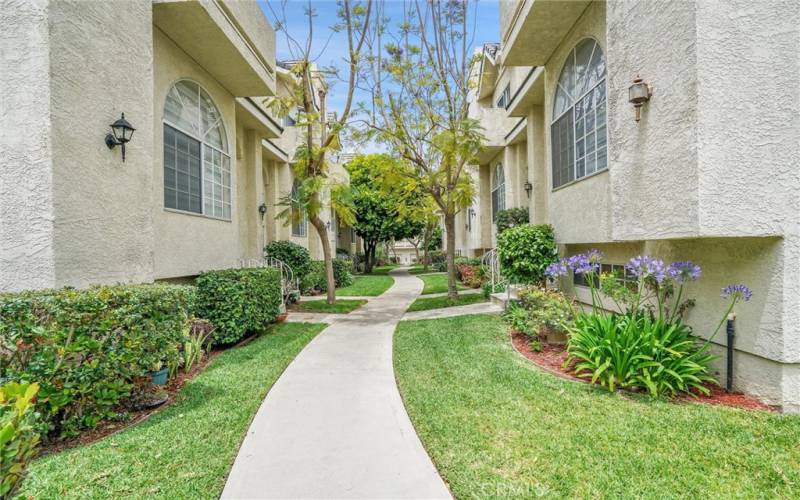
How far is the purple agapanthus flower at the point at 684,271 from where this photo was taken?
4824 mm

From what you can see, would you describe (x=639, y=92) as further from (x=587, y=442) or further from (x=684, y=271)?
(x=587, y=442)

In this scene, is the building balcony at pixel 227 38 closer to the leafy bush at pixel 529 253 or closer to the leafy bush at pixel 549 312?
the leafy bush at pixel 529 253

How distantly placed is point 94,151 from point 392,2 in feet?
34.1

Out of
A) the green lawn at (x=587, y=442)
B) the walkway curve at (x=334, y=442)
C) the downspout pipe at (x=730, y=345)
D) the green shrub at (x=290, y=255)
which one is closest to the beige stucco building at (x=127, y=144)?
the walkway curve at (x=334, y=442)

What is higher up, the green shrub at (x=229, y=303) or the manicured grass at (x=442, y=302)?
the green shrub at (x=229, y=303)

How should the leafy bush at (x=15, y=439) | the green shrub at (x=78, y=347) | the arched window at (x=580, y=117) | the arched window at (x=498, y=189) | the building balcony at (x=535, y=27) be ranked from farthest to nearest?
1. the arched window at (x=498, y=189)
2. the building balcony at (x=535, y=27)
3. the arched window at (x=580, y=117)
4. the green shrub at (x=78, y=347)
5. the leafy bush at (x=15, y=439)

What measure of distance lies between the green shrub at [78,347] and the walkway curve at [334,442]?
1.60 m

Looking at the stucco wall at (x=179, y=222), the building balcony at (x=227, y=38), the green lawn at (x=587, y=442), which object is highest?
the building balcony at (x=227, y=38)

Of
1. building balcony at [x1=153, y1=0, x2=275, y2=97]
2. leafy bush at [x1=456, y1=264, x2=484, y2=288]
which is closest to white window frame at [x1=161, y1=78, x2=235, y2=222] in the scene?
building balcony at [x1=153, y1=0, x2=275, y2=97]

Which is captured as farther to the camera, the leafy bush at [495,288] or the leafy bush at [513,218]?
the leafy bush at [513,218]

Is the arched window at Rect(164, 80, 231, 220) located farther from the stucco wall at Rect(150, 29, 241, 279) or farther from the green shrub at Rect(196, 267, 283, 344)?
the green shrub at Rect(196, 267, 283, 344)

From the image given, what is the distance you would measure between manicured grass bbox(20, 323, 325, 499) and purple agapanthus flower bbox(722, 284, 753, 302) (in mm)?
5497

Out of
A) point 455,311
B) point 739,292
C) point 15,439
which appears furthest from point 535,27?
point 15,439

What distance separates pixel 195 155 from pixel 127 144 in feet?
9.16
